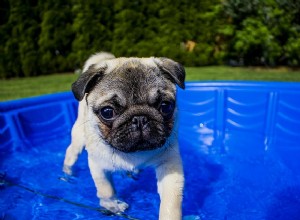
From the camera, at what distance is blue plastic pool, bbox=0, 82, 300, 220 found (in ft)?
12.6

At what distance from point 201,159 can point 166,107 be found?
7.88 ft

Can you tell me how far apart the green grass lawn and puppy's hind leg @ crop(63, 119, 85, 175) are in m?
3.86

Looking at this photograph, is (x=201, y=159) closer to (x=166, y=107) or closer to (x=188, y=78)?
(x=166, y=107)

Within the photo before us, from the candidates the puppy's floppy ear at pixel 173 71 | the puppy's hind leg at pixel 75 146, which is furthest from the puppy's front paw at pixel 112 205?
the puppy's floppy ear at pixel 173 71

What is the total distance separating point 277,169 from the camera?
4648 mm

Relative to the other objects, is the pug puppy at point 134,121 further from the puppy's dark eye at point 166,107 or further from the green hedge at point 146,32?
the green hedge at point 146,32

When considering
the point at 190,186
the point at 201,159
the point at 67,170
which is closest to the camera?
the point at 190,186

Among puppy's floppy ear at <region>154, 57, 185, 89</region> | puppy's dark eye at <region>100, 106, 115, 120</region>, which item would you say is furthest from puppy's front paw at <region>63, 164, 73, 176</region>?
puppy's floppy ear at <region>154, 57, 185, 89</region>

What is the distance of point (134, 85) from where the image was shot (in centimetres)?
285

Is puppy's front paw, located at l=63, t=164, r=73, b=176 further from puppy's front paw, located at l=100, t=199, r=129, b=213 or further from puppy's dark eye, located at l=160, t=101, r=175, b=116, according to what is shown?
puppy's dark eye, located at l=160, t=101, r=175, b=116

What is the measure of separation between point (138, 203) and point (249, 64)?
828cm

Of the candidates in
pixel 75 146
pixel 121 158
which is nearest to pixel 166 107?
pixel 121 158

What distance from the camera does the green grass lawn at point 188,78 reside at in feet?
27.4

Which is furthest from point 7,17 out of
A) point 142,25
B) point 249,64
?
point 249,64
